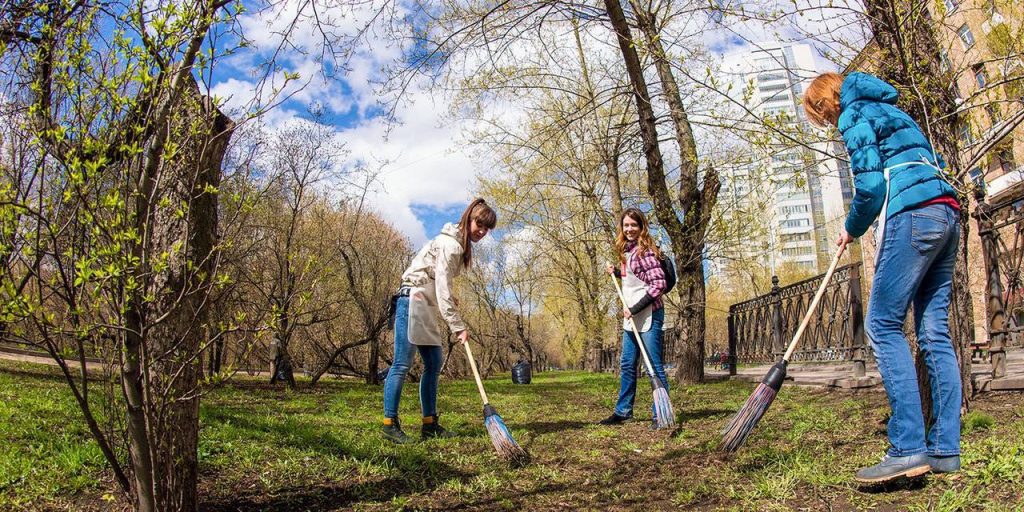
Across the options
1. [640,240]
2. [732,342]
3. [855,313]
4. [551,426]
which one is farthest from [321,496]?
[732,342]

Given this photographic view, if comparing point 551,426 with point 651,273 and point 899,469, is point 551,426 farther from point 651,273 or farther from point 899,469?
point 899,469

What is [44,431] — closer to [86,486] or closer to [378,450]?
[86,486]

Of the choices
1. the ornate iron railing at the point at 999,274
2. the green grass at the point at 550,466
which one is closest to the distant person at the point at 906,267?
the green grass at the point at 550,466

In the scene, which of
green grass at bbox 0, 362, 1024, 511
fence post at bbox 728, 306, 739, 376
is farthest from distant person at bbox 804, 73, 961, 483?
fence post at bbox 728, 306, 739, 376

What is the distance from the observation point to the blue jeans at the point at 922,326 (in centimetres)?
256

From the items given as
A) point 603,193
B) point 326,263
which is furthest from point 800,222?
point 326,263

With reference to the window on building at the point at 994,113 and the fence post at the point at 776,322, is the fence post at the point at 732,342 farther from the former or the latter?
the window on building at the point at 994,113

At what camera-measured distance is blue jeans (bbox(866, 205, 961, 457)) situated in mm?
2557

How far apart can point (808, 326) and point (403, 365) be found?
771cm

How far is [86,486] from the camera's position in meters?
3.02

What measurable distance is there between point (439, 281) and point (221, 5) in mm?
2339

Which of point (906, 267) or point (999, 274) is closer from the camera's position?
point (906, 267)

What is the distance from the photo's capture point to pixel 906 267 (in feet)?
8.55

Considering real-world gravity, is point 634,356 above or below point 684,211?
below
